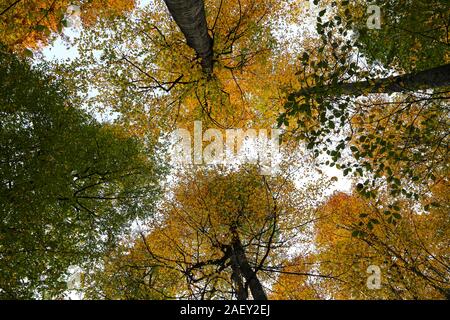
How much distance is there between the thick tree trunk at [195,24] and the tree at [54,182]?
452cm

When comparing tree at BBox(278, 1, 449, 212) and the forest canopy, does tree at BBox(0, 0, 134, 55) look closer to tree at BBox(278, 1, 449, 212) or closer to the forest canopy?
the forest canopy

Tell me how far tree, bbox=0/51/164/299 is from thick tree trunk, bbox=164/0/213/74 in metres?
4.52

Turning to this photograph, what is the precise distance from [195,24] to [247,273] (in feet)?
26.5

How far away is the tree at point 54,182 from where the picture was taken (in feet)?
30.2

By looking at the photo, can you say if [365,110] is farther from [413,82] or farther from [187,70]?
[187,70]

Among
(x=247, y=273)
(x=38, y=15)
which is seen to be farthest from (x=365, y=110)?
(x=247, y=273)

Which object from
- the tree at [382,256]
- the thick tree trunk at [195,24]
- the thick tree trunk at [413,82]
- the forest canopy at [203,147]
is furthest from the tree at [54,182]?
the thick tree trunk at [413,82]

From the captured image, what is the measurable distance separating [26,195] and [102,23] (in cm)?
548

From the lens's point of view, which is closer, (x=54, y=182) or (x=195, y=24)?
(x=195, y=24)

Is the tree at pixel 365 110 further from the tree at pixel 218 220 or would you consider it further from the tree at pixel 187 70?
the tree at pixel 218 220

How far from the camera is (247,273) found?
36.8ft

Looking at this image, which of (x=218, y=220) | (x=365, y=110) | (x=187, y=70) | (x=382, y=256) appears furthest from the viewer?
(x=218, y=220)
